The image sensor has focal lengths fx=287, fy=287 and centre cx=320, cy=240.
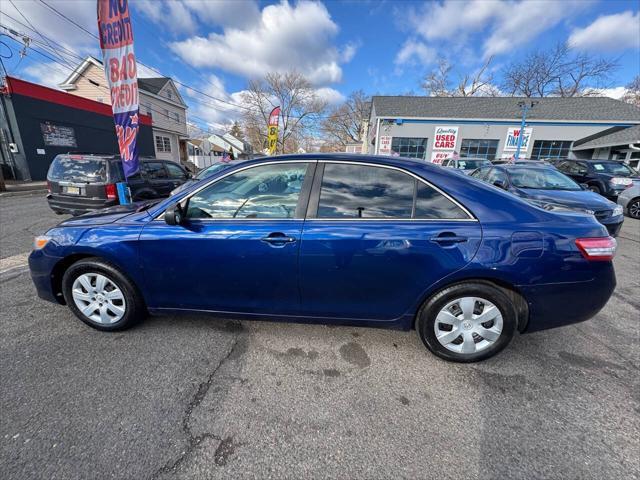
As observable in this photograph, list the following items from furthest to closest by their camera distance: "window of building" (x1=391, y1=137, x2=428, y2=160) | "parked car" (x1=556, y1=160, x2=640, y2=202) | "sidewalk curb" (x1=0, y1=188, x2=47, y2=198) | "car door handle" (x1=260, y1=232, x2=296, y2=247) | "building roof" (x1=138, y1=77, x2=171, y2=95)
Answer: "building roof" (x1=138, y1=77, x2=171, y2=95)
"window of building" (x1=391, y1=137, x2=428, y2=160)
"sidewalk curb" (x1=0, y1=188, x2=47, y2=198)
"parked car" (x1=556, y1=160, x2=640, y2=202)
"car door handle" (x1=260, y1=232, x2=296, y2=247)

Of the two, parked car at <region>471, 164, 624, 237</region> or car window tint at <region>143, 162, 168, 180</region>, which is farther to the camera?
car window tint at <region>143, 162, 168, 180</region>

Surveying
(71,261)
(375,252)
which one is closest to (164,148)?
(71,261)

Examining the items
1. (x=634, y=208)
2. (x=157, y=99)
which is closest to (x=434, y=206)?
(x=634, y=208)

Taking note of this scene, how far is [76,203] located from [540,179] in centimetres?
1006

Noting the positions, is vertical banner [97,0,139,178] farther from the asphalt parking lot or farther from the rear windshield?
the asphalt parking lot

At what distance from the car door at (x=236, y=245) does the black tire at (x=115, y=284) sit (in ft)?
0.73

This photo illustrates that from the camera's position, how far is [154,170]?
773 centimetres

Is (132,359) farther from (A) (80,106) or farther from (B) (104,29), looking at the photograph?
(A) (80,106)

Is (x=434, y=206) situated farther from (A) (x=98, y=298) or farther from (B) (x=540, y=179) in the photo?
(B) (x=540, y=179)

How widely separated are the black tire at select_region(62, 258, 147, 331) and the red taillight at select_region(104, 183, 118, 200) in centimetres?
425

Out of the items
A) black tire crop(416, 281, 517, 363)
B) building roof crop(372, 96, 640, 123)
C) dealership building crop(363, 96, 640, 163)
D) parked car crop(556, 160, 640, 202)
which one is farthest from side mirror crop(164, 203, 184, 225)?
building roof crop(372, 96, 640, 123)

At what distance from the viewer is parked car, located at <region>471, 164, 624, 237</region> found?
16.7ft

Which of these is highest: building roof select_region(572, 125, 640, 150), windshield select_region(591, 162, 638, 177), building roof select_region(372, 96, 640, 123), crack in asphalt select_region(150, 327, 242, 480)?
building roof select_region(372, 96, 640, 123)

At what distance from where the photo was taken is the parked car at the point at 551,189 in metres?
5.08
